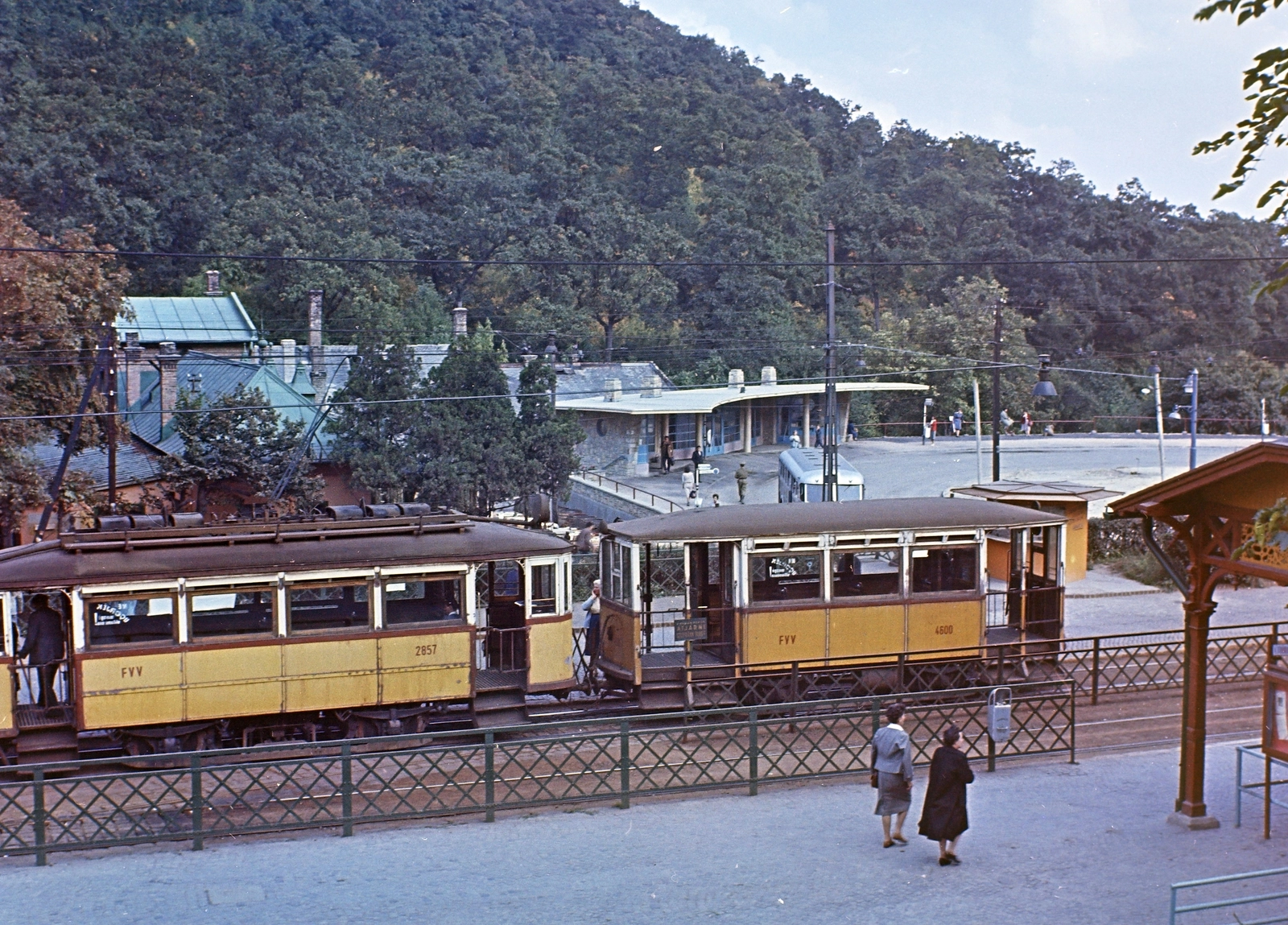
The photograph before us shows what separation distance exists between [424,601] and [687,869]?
6.31 metres

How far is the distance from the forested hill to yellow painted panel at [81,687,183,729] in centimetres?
3591

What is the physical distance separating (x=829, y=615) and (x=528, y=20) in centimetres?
9355

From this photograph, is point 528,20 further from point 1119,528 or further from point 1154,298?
point 1119,528

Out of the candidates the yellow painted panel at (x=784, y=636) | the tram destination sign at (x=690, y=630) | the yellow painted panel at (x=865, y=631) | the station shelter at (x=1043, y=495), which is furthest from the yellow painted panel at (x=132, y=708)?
the station shelter at (x=1043, y=495)

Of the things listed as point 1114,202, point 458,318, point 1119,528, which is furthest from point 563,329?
point 1114,202

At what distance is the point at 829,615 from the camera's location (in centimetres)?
1856

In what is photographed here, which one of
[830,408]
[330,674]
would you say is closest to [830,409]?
[830,408]

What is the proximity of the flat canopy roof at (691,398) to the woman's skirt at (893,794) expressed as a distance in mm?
33282

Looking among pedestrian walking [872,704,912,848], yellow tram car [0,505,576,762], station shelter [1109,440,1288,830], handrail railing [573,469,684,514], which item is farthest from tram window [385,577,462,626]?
handrail railing [573,469,684,514]

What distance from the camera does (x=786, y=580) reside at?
62.6 ft

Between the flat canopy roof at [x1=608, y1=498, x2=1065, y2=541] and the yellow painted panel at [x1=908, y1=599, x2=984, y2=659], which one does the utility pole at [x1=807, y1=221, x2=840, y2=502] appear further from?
the yellow painted panel at [x1=908, y1=599, x2=984, y2=659]

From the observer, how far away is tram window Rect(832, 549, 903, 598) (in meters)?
18.8

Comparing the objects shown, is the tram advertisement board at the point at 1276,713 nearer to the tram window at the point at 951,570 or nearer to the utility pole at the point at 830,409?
the tram window at the point at 951,570

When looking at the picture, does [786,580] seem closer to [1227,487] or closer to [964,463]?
[1227,487]
